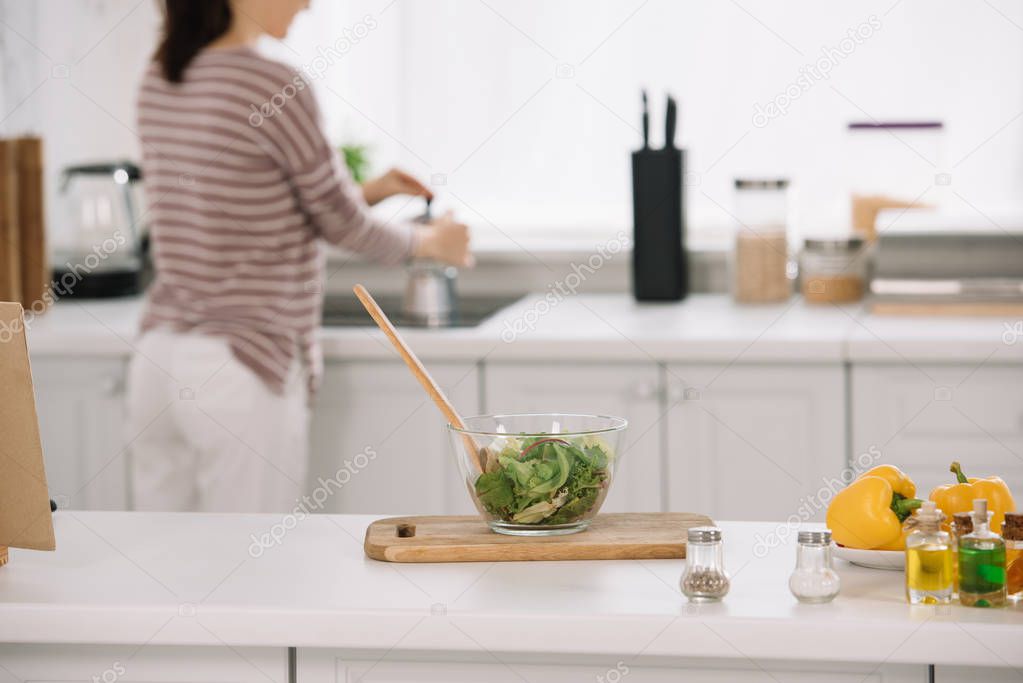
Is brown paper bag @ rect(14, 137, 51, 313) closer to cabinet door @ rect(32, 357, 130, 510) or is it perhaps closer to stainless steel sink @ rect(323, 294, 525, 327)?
cabinet door @ rect(32, 357, 130, 510)

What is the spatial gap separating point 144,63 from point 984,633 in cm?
237

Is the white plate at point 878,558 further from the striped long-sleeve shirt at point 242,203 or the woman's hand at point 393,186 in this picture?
the woman's hand at point 393,186

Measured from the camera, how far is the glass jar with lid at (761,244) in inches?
100

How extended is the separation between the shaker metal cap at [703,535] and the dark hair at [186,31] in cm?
125

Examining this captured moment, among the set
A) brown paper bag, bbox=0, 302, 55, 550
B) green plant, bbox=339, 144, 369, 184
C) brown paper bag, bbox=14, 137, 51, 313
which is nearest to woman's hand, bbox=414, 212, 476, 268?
green plant, bbox=339, 144, 369, 184

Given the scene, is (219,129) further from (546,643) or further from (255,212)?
(546,643)

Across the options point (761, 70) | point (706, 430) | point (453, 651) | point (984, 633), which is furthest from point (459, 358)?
point (984, 633)

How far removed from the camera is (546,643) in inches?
38.7

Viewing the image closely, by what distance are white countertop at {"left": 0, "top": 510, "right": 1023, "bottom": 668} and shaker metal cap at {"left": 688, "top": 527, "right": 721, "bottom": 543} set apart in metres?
0.05

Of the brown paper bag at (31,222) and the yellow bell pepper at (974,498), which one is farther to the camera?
the brown paper bag at (31,222)

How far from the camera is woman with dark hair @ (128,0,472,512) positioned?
1914 mm

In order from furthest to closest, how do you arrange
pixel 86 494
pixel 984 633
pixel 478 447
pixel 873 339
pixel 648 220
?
pixel 648 220 < pixel 86 494 < pixel 873 339 < pixel 478 447 < pixel 984 633

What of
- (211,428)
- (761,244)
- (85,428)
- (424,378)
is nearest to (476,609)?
(424,378)

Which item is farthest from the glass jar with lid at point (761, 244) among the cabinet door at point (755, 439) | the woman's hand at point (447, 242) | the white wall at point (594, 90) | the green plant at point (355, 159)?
the green plant at point (355, 159)
